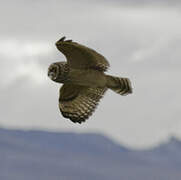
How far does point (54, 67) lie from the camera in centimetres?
2172

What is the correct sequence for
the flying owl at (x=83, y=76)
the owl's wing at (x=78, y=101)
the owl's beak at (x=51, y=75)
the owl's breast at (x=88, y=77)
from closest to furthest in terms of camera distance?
the owl's beak at (x=51, y=75), the flying owl at (x=83, y=76), the owl's breast at (x=88, y=77), the owl's wing at (x=78, y=101)

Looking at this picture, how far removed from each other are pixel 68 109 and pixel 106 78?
6.50 feet

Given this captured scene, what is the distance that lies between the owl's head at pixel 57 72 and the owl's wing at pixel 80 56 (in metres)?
0.49

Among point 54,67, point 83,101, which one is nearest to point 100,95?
point 83,101

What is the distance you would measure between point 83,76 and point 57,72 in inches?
32.7

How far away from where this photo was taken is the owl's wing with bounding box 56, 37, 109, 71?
2209cm

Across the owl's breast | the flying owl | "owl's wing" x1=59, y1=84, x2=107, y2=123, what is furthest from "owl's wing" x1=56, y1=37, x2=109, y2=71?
"owl's wing" x1=59, y1=84, x2=107, y2=123

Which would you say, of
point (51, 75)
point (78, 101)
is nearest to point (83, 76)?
point (51, 75)

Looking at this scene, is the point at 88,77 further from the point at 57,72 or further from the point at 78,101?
the point at 78,101

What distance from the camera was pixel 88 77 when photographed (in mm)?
22188

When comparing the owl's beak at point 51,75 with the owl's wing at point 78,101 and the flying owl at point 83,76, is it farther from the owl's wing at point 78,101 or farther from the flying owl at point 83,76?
the owl's wing at point 78,101

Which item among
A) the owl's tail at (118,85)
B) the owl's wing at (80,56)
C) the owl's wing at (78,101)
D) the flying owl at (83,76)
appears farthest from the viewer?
the owl's wing at (78,101)

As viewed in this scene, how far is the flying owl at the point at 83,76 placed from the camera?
2184cm

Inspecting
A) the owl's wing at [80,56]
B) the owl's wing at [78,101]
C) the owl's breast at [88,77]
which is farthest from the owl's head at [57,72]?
the owl's wing at [78,101]
